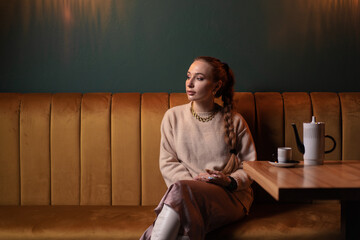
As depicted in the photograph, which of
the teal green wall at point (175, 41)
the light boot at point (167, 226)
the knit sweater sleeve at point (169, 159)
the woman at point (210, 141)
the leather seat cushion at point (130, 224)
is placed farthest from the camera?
the teal green wall at point (175, 41)

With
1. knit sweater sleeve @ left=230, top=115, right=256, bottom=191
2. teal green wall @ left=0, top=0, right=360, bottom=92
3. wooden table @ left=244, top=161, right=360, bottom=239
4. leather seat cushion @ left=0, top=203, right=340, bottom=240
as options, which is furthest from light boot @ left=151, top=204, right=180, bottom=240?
teal green wall @ left=0, top=0, right=360, bottom=92

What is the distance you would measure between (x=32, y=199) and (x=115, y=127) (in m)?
0.62

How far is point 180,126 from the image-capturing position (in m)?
1.96

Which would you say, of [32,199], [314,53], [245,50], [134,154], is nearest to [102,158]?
[134,154]

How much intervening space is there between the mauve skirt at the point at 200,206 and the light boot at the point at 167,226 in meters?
0.02

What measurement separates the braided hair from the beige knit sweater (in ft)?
0.08

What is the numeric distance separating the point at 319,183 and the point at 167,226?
0.60 meters

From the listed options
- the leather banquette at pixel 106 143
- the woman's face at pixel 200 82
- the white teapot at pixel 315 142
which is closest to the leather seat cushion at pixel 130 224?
the leather banquette at pixel 106 143

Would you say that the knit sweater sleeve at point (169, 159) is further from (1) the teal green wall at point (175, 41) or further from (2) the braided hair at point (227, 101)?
(1) the teal green wall at point (175, 41)

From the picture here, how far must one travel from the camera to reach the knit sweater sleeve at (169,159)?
187 cm

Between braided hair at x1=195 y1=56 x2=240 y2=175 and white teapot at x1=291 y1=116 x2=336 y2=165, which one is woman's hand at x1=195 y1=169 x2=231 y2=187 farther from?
white teapot at x1=291 y1=116 x2=336 y2=165

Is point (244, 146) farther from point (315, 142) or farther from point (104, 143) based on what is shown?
point (104, 143)

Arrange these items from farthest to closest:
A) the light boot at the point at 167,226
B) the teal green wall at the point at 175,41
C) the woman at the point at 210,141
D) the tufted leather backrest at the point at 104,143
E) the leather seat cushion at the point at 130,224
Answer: the teal green wall at the point at 175,41 < the tufted leather backrest at the point at 104,143 < the woman at the point at 210,141 < the leather seat cushion at the point at 130,224 < the light boot at the point at 167,226

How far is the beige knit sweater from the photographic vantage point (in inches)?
74.9
